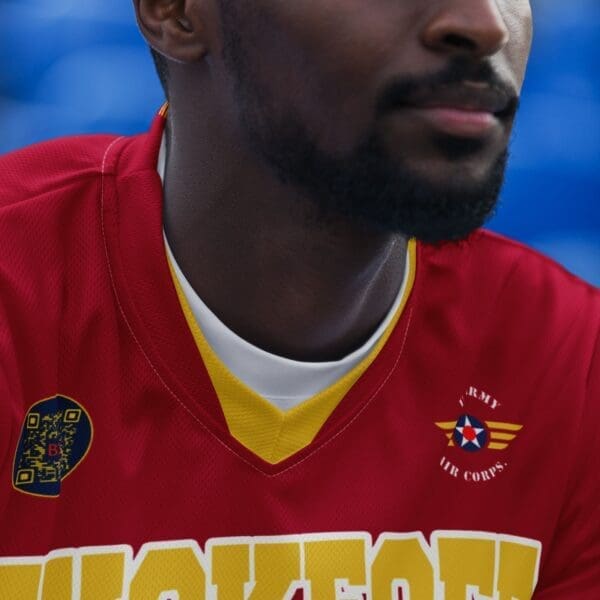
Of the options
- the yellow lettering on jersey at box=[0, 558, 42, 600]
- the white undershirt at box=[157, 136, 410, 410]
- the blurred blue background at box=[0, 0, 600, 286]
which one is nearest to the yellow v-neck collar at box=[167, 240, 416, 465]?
the white undershirt at box=[157, 136, 410, 410]

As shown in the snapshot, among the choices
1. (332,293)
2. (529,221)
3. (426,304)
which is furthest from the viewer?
(529,221)

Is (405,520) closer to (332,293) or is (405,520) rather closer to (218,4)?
(332,293)

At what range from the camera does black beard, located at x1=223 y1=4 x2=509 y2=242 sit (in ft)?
3.97

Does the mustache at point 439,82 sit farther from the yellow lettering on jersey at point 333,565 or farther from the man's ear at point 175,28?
the yellow lettering on jersey at point 333,565

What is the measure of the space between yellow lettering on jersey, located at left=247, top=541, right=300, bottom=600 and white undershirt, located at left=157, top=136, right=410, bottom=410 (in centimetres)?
15

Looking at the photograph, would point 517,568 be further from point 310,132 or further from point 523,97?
point 523,97

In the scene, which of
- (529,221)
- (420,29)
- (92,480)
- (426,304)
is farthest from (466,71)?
(529,221)

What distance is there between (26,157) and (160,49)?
0.20 m

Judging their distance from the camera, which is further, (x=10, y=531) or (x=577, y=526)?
(x=577, y=526)

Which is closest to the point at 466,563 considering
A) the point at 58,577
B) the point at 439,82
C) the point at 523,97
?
the point at 58,577

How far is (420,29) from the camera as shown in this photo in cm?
117

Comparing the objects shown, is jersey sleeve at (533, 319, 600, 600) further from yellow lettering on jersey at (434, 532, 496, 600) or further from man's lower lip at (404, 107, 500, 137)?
man's lower lip at (404, 107, 500, 137)

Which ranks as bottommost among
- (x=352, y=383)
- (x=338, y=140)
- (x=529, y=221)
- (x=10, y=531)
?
(x=10, y=531)

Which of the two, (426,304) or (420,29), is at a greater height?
(420,29)
